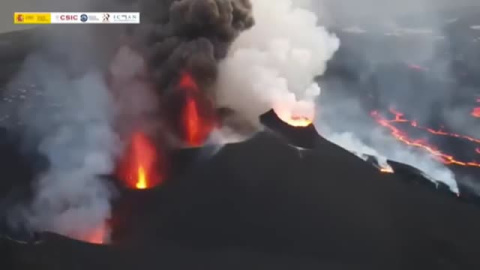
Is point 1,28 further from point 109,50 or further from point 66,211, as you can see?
point 66,211

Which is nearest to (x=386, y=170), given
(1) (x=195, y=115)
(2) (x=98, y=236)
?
(1) (x=195, y=115)

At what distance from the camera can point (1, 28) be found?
336cm

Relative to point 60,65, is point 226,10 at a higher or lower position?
higher

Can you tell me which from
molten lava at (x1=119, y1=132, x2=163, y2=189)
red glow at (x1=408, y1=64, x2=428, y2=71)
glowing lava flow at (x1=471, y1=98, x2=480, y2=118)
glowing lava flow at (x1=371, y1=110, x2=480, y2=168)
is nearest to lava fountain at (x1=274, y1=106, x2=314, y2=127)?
glowing lava flow at (x1=371, y1=110, x2=480, y2=168)

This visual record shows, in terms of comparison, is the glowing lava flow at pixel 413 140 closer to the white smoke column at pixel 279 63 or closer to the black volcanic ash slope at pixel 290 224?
the black volcanic ash slope at pixel 290 224

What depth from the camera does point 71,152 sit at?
134 inches

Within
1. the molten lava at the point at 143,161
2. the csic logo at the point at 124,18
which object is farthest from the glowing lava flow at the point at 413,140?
the csic logo at the point at 124,18

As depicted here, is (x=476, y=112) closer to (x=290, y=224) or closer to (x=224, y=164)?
(x=290, y=224)

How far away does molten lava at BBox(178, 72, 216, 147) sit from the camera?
11.8 feet

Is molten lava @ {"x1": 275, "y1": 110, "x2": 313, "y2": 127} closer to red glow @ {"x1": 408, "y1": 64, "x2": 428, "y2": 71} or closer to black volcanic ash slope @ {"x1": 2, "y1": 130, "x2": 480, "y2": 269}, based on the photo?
black volcanic ash slope @ {"x1": 2, "y1": 130, "x2": 480, "y2": 269}

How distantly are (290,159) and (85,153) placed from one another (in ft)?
3.54

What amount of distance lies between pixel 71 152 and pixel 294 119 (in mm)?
1187

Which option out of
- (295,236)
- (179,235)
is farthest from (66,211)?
(295,236)

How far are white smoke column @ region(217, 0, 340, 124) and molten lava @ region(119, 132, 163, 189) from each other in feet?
1.67
